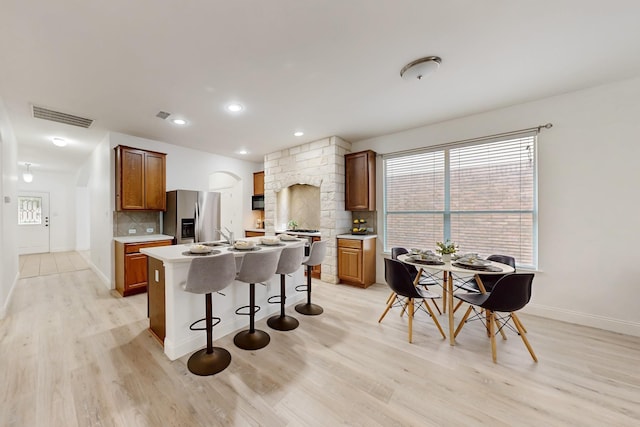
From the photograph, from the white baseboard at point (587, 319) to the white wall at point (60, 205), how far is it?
41.1ft

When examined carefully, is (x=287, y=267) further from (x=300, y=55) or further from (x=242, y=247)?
(x=300, y=55)

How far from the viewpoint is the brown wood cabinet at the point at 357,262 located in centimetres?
423

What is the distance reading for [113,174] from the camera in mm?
4176

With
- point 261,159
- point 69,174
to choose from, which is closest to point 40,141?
point 261,159

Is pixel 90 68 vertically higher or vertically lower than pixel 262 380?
higher

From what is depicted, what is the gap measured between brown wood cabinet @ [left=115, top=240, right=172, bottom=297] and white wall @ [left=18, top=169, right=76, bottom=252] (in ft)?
22.1

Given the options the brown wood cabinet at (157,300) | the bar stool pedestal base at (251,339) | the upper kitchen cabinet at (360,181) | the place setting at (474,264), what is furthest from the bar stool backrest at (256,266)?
the upper kitchen cabinet at (360,181)

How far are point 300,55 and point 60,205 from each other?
34.6 feet

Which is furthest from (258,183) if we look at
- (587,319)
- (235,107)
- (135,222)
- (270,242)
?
(587,319)

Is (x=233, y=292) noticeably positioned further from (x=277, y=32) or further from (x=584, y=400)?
(x=584, y=400)

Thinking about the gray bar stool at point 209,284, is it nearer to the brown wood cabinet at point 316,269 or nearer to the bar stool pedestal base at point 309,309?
the bar stool pedestal base at point 309,309

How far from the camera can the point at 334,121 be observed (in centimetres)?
375

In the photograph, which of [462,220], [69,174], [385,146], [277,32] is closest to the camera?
[277,32]

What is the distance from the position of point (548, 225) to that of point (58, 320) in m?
6.32
